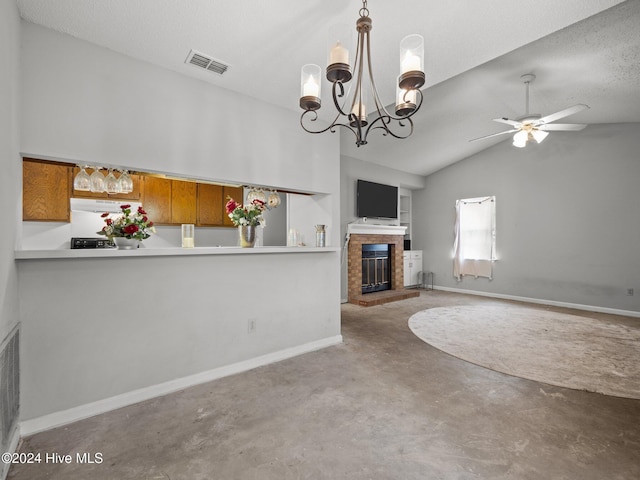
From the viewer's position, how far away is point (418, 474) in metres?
1.52

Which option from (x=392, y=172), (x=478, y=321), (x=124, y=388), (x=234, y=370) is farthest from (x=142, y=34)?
(x=392, y=172)

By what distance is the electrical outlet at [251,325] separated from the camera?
9.20ft

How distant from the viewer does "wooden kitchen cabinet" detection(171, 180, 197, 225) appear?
426 centimetres

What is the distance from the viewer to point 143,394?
223 centimetres

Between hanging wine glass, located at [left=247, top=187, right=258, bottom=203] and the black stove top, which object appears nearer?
hanging wine glass, located at [left=247, top=187, right=258, bottom=203]

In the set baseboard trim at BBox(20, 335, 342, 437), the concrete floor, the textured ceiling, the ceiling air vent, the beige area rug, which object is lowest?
the beige area rug

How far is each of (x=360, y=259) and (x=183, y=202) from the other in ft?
11.4

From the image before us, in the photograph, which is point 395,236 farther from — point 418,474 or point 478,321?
point 418,474

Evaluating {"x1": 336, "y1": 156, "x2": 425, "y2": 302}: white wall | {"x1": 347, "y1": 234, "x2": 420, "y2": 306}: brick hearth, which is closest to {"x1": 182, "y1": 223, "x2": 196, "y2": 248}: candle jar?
{"x1": 336, "y1": 156, "x2": 425, "y2": 302}: white wall

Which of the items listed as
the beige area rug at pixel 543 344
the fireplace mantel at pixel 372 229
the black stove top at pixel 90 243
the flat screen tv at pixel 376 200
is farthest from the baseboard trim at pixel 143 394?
the flat screen tv at pixel 376 200

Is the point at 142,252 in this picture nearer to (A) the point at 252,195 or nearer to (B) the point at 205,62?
(A) the point at 252,195

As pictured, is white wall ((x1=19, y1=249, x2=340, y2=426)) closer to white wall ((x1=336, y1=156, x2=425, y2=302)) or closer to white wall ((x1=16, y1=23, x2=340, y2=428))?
white wall ((x1=16, y1=23, x2=340, y2=428))

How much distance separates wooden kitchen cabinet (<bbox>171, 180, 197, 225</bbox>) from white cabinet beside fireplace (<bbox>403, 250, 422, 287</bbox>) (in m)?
5.13

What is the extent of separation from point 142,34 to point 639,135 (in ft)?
23.4
